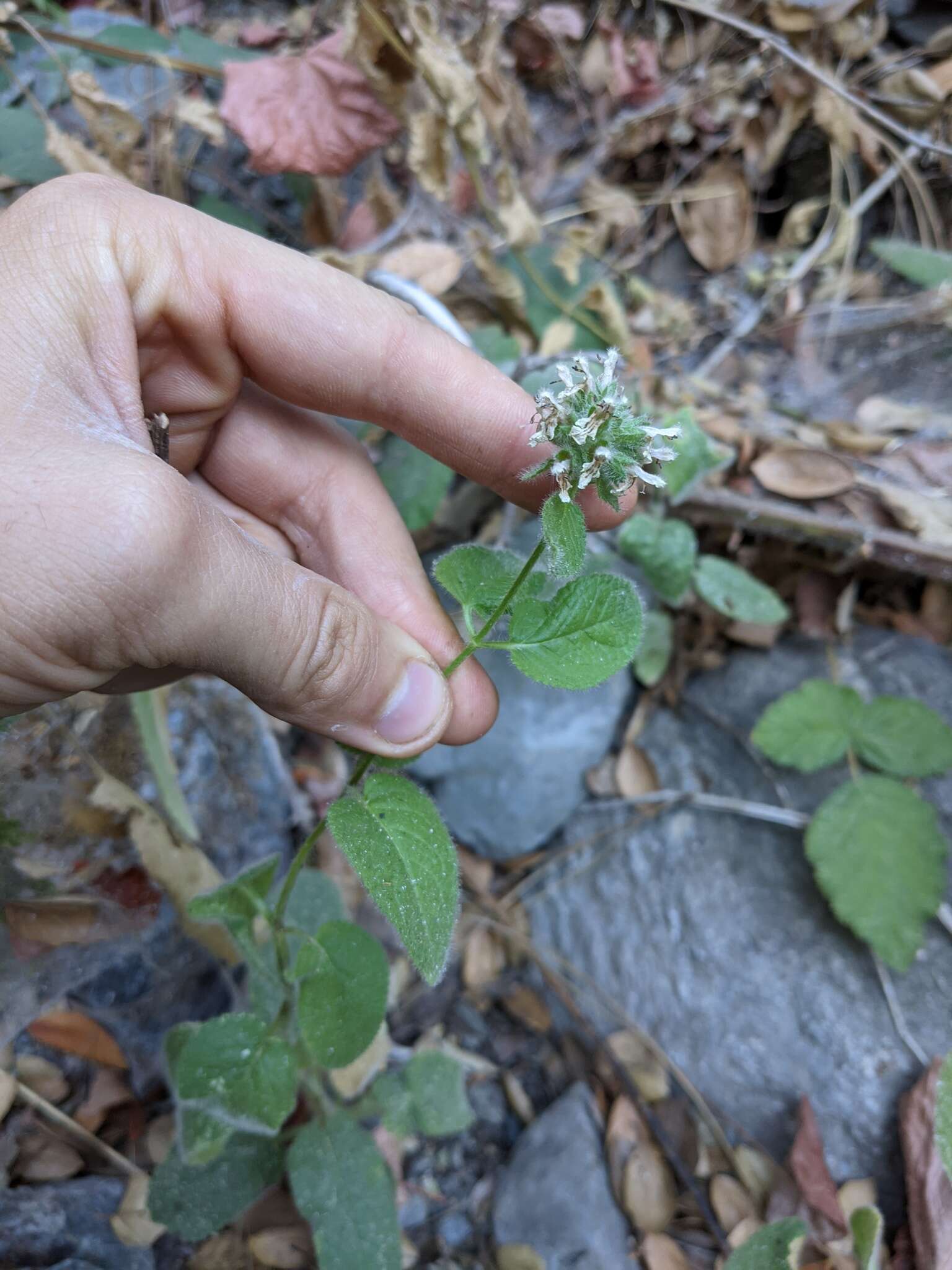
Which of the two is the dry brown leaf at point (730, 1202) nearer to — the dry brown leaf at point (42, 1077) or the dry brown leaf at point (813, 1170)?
the dry brown leaf at point (813, 1170)

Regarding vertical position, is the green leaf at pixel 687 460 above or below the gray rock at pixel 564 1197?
above

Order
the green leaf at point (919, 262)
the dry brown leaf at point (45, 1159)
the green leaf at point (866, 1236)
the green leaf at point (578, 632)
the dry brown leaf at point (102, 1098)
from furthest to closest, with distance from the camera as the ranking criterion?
the green leaf at point (919, 262), the dry brown leaf at point (102, 1098), the dry brown leaf at point (45, 1159), the green leaf at point (866, 1236), the green leaf at point (578, 632)

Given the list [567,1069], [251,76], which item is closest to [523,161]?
[251,76]

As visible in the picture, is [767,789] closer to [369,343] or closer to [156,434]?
[369,343]

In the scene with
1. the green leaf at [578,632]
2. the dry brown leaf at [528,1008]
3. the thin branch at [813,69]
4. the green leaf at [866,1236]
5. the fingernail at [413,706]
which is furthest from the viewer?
the thin branch at [813,69]

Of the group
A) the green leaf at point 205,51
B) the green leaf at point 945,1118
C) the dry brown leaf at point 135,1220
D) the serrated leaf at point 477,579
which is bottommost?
the dry brown leaf at point 135,1220

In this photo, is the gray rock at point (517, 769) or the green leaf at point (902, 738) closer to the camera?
the green leaf at point (902, 738)

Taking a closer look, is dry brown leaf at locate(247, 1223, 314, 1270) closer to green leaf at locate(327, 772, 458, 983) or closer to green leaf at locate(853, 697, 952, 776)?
green leaf at locate(327, 772, 458, 983)

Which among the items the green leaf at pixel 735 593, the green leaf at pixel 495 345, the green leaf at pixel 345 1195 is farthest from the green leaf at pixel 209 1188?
the green leaf at pixel 495 345
